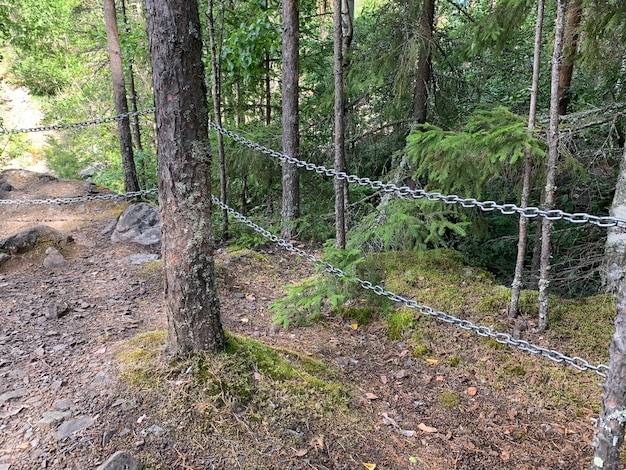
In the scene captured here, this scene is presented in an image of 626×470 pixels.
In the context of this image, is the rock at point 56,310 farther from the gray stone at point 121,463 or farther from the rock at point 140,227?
the gray stone at point 121,463

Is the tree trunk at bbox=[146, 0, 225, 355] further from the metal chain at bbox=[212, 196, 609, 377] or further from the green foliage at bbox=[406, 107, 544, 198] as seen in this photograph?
the green foliage at bbox=[406, 107, 544, 198]

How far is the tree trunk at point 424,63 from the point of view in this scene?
18.5ft

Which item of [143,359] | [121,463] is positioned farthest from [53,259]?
[121,463]

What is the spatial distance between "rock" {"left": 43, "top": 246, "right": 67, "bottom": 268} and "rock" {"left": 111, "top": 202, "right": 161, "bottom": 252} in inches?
36.2

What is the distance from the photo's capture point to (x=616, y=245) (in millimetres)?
4164

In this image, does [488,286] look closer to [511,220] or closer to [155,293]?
[511,220]

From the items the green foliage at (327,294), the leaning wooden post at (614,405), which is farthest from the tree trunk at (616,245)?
the leaning wooden post at (614,405)

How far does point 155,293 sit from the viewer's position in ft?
16.6

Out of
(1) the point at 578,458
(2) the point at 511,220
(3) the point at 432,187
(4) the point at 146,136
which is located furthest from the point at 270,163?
(4) the point at 146,136

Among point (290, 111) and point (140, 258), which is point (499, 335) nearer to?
point (290, 111)

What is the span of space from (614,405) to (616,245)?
305 cm

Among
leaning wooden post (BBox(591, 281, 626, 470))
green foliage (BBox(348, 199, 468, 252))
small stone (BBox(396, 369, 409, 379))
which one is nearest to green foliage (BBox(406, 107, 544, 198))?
green foliage (BBox(348, 199, 468, 252))

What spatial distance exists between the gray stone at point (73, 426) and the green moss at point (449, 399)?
251cm

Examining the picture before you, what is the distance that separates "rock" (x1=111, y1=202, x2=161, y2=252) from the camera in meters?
6.68
